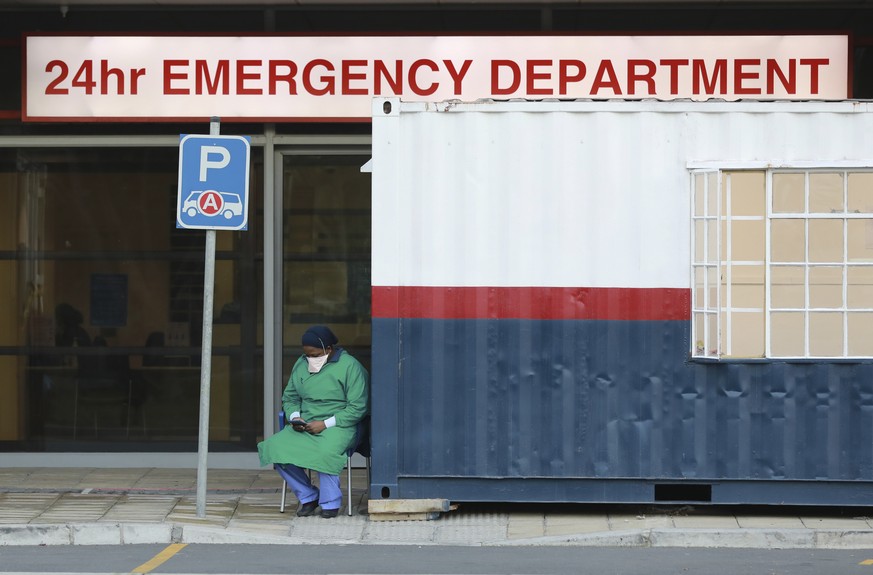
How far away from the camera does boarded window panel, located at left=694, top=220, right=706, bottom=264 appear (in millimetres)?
8539

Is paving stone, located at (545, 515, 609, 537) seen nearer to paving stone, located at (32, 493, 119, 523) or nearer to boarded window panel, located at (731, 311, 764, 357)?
boarded window panel, located at (731, 311, 764, 357)

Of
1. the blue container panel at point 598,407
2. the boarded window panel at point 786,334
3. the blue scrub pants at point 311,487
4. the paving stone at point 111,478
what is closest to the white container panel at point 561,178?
the blue container panel at point 598,407

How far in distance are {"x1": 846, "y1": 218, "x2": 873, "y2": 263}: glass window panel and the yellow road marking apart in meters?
4.98

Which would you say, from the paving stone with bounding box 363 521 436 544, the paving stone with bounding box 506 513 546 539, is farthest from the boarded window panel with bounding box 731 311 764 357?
the paving stone with bounding box 363 521 436 544

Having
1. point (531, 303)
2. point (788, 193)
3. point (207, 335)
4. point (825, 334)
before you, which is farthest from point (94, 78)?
point (825, 334)

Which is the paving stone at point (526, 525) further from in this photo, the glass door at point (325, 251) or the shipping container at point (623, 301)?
the glass door at point (325, 251)

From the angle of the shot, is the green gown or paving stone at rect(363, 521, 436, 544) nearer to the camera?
paving stone at rect(363, 521, 436, 544)

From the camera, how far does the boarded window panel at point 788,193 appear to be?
27.8ft

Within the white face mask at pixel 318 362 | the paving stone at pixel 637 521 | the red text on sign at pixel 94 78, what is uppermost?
the red text on sign at pixel 94 78

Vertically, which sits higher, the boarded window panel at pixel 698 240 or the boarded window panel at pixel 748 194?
the boarded window panel at pixel 748 194

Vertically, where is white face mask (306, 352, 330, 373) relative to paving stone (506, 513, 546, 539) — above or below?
above

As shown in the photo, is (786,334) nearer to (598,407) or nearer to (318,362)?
(598,407)

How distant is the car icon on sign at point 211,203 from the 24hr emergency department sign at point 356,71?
97.0 inches

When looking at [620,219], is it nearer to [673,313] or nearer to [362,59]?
[673,313]
